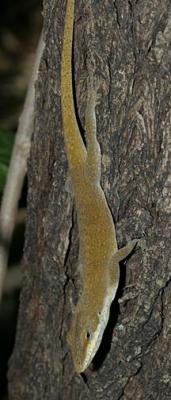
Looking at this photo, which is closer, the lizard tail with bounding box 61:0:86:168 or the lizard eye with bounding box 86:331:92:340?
the lizard tail with bounding box 61:0:86:168

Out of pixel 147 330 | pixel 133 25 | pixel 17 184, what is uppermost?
pixel 133 25

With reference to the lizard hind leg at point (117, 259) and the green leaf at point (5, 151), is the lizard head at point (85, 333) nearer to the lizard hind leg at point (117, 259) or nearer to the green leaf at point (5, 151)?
the lizard hind leg at point (117, 259)

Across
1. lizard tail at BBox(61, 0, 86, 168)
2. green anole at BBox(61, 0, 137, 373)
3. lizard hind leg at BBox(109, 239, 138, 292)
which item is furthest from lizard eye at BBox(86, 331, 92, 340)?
lizard tail at BBox(61, 0, 86, 168)

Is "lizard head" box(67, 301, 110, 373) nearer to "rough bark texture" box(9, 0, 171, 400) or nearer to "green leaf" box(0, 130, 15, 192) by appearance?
"rough bark texture" box(9, 0, 171, 400)

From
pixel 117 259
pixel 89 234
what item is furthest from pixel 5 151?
pixel 117 259

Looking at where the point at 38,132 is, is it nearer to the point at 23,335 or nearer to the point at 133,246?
the point at 133,246

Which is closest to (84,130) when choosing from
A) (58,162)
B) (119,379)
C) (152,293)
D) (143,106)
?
(58,162)
